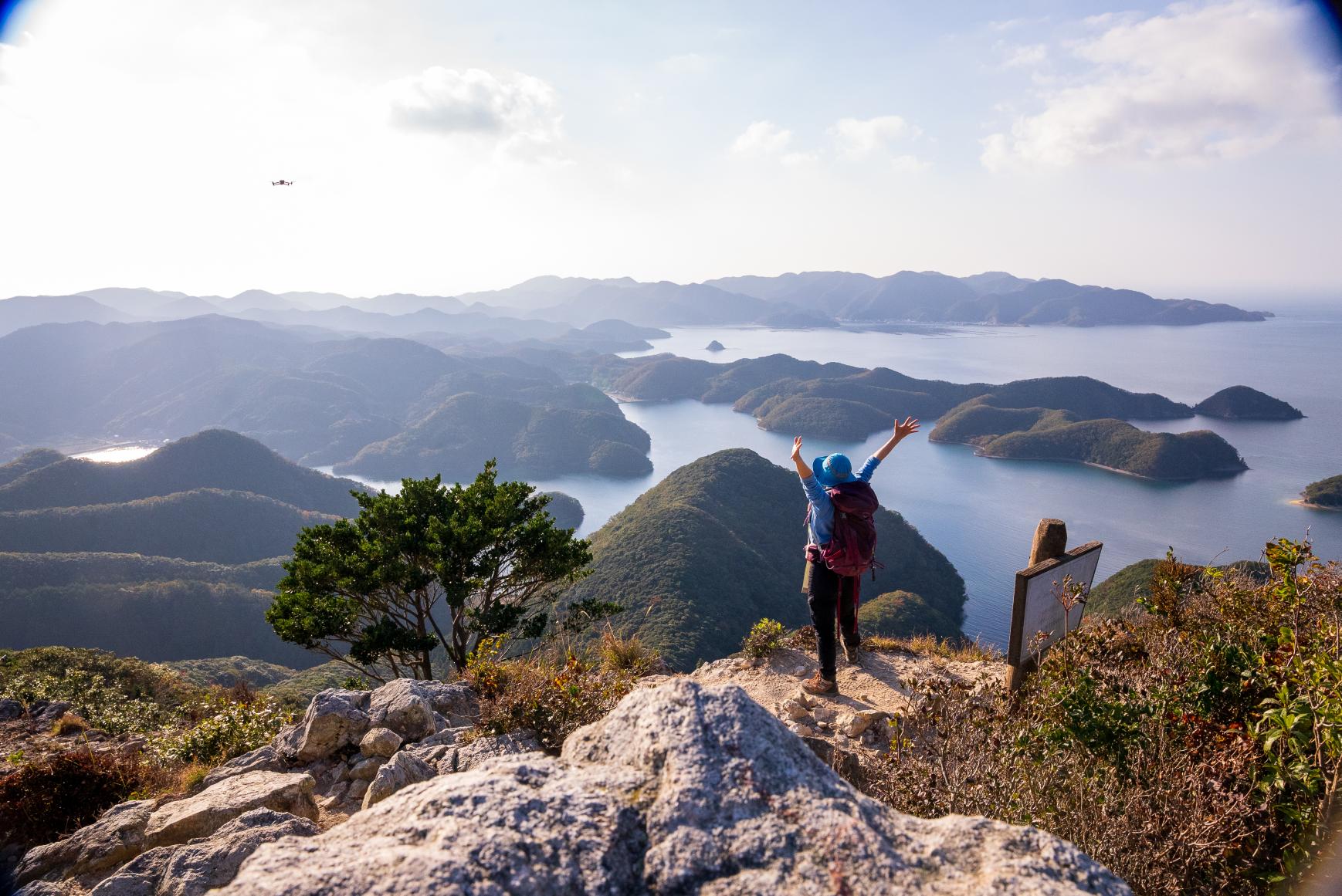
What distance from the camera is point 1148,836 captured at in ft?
8.62

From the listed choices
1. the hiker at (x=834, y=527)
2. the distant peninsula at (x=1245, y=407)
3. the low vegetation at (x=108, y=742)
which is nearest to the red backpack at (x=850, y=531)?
the hiker at (x=834, y=527)

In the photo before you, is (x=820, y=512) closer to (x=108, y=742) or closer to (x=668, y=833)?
(x=668, y=833)

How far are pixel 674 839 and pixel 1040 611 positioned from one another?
4.09 meters

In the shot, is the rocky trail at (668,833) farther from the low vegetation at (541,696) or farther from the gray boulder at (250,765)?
the gray boulder at (250,765)

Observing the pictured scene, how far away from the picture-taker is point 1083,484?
86000mm

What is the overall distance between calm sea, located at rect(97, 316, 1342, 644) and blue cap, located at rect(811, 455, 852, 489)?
29.5 meters

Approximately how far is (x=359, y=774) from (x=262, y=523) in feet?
280

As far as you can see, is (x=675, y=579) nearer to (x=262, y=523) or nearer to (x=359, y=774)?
(x=359, y=774)

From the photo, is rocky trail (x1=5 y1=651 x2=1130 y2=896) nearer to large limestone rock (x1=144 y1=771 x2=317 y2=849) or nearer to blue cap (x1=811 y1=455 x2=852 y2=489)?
large limestone rock (x1=144 y1=771 x2=317 y2=849)

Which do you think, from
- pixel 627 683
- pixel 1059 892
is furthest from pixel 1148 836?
pixel 627 683

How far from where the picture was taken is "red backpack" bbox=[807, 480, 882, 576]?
477cm

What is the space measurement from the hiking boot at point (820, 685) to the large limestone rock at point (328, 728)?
3494 millimetres

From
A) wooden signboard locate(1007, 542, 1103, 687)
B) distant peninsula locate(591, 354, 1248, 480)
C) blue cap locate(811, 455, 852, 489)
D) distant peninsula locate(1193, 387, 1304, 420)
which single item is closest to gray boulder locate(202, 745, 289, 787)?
blue cap locate(811, 455, 852, 489)

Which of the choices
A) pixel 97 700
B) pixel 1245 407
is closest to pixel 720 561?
pixel 97 700
